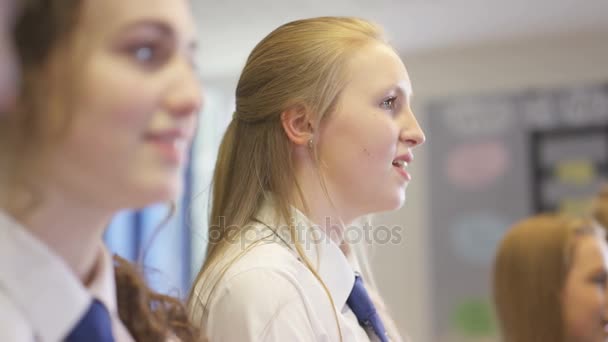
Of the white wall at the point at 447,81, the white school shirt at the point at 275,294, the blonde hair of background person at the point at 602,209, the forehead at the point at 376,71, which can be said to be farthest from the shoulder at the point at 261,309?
the white wall at the point at 447,81

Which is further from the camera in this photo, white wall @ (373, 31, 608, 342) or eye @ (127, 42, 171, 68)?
white wall @ (373, 31, 608, 342)

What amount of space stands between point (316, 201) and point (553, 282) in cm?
83

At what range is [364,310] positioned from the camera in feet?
3.83

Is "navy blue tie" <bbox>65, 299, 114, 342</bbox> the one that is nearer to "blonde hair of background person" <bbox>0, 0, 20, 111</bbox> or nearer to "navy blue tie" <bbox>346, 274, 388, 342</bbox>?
"blonde hair of background person" <bbox>0, 0, 20, 111</bbox>

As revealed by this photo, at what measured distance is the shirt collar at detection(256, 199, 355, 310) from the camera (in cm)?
116

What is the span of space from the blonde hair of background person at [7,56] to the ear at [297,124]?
599 mm

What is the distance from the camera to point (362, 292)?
1190 millimetres

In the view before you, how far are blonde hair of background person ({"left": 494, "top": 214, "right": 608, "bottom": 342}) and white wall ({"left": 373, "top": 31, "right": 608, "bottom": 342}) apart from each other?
2664 millimetres

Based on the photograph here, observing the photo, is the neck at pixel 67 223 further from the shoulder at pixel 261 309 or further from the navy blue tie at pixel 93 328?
the shoulder at pixel 261 309

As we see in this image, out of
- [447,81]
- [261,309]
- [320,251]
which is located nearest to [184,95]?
[261,309]

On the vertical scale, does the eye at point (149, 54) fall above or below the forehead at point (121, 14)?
below

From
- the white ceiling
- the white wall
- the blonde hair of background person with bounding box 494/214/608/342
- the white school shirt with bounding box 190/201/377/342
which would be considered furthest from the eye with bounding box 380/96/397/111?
the white wall

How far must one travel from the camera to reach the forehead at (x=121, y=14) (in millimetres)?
660

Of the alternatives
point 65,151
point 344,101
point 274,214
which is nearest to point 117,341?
point 65,151
